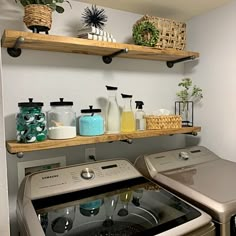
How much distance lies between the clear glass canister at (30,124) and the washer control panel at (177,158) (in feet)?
2.27

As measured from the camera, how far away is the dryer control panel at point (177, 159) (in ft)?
4.81

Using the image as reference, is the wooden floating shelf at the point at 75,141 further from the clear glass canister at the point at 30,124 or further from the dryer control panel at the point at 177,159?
the dryer control panel at the point at 177,159

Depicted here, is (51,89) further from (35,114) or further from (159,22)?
(159,22)

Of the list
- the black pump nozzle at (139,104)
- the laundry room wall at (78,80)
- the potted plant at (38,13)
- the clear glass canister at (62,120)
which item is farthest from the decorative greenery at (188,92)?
the potted plant at (38,13)

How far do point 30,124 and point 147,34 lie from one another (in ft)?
3.03

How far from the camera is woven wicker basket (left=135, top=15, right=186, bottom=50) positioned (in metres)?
1.54

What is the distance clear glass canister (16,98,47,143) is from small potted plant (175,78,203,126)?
1.12 m

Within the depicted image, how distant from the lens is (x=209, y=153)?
1.71m

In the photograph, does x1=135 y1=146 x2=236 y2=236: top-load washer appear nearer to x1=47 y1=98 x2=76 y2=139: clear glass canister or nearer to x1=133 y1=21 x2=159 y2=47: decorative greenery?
x1=47 y1=98 x2=76 y2=139: clear glass canister

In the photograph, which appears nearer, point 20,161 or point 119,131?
point 20,161

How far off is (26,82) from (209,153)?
1355 millimetres

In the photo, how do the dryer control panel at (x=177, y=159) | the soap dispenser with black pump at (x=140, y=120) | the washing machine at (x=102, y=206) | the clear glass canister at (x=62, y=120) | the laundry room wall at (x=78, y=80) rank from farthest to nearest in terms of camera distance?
the soap dispenser with black pump at (x=140, y=120), the dryer control panel at (x=177, y=159), the laundry room wall at (x=78, y=80), the clear glass canister at (x=62, y=120), the washing machine at (x=102, y=206)

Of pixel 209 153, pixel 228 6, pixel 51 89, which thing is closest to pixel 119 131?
pixel 51 89

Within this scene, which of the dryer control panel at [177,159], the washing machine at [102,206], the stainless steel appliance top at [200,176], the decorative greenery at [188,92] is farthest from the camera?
the decorative greenery at [188,92]
